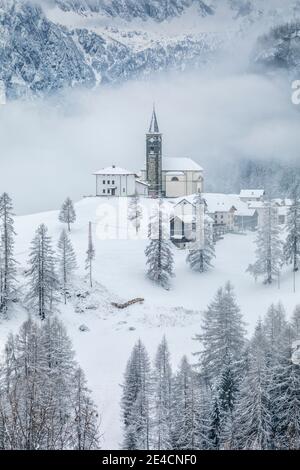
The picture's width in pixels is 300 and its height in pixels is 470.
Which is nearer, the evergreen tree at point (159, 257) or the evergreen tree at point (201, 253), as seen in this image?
the evergreen tree at point (159, 257)

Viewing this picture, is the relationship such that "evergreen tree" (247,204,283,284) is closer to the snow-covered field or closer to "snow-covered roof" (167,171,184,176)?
the snow-covered field

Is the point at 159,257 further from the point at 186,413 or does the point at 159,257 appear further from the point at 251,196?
the point at 251,196

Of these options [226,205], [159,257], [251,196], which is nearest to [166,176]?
[251,196]

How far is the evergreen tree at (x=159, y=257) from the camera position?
72688mm

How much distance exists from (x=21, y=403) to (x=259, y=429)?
13.1 meters

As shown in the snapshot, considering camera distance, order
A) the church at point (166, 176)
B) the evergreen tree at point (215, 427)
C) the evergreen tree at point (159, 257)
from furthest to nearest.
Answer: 1. the church at point (166, 176)
2. the evergreen tree at point (159, 257)
3. the evergreen tree at point (215, 427)

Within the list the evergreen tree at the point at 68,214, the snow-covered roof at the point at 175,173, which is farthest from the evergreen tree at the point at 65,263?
the snow-covered roof at the point at 175,173

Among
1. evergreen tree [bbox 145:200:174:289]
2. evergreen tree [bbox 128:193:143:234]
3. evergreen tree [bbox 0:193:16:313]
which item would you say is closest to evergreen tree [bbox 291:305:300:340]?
evergreen tree [bbox 0:193:16:313]

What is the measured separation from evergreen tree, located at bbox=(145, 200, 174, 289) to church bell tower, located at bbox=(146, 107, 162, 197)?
49.6m

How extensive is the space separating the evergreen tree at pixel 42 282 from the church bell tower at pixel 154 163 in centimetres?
6278

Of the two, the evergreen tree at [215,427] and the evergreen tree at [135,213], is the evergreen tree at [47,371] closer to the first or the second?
the evergreen tree at [215,427]

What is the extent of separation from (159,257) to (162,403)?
1437 inches

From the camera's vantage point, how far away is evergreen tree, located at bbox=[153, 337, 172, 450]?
1391 inches
